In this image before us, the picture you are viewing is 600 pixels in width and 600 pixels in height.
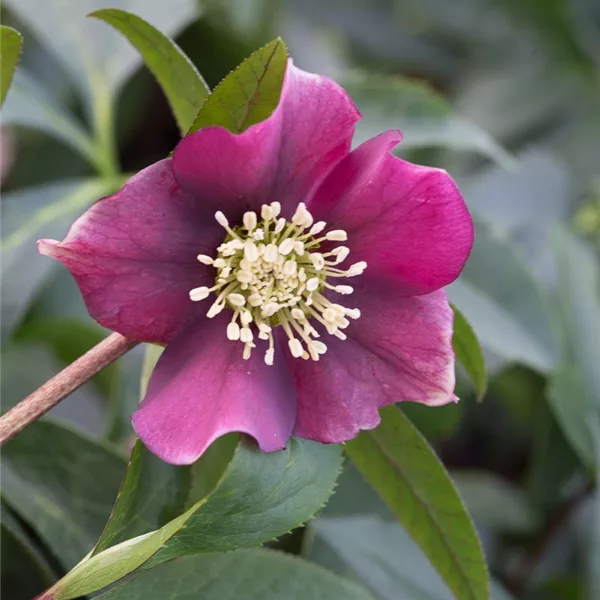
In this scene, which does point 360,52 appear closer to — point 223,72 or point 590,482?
point 223,72

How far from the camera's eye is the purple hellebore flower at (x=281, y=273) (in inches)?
20.7

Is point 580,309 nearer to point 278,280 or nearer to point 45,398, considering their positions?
point 278,280

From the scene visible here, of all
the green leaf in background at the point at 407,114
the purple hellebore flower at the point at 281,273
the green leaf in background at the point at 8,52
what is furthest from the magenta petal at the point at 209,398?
the green leaf in background at the point at 407,114

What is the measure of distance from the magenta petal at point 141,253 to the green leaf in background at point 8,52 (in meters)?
0.16

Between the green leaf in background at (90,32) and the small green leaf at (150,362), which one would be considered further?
the green leaf in background at (90,32)

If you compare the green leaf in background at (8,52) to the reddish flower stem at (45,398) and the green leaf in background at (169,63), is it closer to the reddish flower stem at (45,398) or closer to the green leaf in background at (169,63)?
the green leaf in background at (169,63)

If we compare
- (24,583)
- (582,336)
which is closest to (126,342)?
(24,583)

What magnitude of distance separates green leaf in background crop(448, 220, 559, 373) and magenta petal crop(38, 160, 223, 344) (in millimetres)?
414

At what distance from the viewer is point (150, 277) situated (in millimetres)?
555

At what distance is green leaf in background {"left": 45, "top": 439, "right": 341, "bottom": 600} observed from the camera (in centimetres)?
48

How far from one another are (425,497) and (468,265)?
367 millimetres

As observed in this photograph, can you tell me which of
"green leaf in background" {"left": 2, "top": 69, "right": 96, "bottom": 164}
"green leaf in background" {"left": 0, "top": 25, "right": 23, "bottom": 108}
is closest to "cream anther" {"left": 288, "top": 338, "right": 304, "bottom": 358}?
"green leaf in background" {"left": 0, "top": 25, "right": 23, "bottom": 108}

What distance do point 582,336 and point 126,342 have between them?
2.04ft

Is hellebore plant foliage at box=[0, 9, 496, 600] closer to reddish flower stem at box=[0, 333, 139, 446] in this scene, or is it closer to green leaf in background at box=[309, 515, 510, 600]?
reddish flower stem at box=[0, 333, 139, 446]
